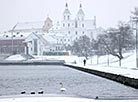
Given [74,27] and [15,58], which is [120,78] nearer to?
[15,58]

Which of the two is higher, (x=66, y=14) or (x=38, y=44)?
(x=66, y=14)

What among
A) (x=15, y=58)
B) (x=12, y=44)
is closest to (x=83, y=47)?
(x=15, y=58)

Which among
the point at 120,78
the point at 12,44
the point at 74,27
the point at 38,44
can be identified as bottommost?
the point at 120,78

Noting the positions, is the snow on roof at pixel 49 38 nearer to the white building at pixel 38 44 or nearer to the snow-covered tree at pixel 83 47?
the white building at pixel 38 44

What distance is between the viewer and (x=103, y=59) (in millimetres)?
100375

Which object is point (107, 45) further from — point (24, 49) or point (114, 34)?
point (24, 49)

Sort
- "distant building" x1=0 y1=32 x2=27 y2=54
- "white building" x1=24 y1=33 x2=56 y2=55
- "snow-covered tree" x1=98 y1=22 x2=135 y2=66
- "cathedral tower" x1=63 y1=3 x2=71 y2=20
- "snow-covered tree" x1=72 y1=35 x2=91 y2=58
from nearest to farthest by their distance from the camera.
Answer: "snow-covered tree" x1=98 y1=22 x2=135 y2=66
"snow-covered tree" x1=72 y1=35 x2=91 y2=58
"white building" x1=24 y1=33 x2=56 y2=55
"distant building" x1=0 y1=32 x2=27 y2=54
"cathedral tower" x1=63 y1=3 x2=71 y2=20

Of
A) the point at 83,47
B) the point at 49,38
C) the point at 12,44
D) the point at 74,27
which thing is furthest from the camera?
the point at 74,27

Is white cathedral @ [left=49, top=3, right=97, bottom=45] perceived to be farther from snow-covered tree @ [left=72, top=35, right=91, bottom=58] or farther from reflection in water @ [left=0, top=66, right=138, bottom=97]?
reflection in water @ [left=0, top=66, right=138, bottom=97]

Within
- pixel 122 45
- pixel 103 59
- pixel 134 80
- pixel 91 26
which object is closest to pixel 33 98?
pixel 134 80

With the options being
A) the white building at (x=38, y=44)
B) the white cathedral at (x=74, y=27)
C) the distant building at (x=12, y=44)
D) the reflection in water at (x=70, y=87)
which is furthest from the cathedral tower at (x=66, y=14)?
the reflection in water at (x=70, y=87)

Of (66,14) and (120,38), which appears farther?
(66,14)

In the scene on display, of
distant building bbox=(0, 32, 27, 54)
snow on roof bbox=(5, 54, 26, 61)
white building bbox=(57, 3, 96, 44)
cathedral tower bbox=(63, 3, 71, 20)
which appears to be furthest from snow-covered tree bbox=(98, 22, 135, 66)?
cathedral tower bbox=(63, 3, 71, 20)

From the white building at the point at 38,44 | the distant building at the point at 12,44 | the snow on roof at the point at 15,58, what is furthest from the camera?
the distant building at the point at 12,44
